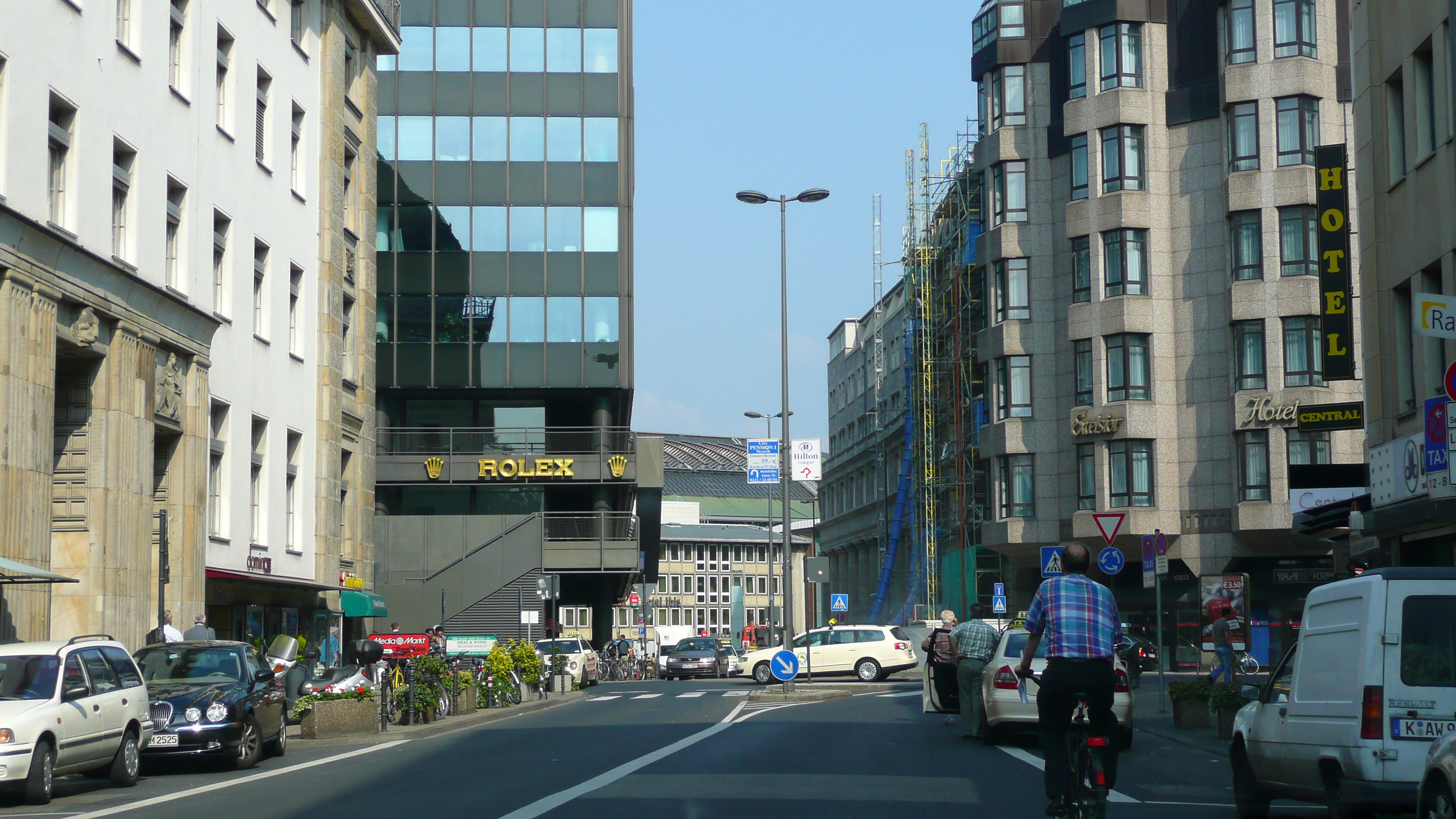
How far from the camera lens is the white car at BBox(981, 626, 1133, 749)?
18.1 m

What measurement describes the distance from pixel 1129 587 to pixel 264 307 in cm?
3160

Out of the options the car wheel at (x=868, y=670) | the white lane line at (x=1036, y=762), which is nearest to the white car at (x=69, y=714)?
the white lane line at (x=1036, y=762)

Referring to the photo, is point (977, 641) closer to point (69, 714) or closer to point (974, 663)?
point (974, 663)

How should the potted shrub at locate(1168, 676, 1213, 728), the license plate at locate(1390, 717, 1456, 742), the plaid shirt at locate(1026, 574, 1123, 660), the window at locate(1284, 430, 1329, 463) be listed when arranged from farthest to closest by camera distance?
the window at locate(1284, 430, 1329, 463) → the potted shrub at locate(1168, 676, 1213, 728) → the license plate at locate(1390, 717, 1456, 742) → the plaid shirt at locate(1026, 574, 1123, 660)

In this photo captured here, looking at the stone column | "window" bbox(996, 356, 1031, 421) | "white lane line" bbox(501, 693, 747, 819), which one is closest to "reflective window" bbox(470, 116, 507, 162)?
"window" bbox(996, 356, 1031, 421)

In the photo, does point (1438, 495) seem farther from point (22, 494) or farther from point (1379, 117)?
point (22, 494)

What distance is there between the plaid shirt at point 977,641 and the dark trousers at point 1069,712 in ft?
32.8

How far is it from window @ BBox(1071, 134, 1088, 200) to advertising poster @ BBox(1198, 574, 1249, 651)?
13182 millimetres

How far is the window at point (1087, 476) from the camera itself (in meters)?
53.8

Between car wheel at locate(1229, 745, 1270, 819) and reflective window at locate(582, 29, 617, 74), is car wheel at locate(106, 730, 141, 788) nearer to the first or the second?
car wheel at locate(1229, 745, 1270, 819)

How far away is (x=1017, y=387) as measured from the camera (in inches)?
2243

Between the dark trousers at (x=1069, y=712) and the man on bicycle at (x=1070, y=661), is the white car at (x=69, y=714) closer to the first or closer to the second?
the man on bicycle at (x=1070, y=661)

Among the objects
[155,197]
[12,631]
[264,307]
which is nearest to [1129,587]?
[264,307]

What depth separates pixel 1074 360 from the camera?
55.2m
